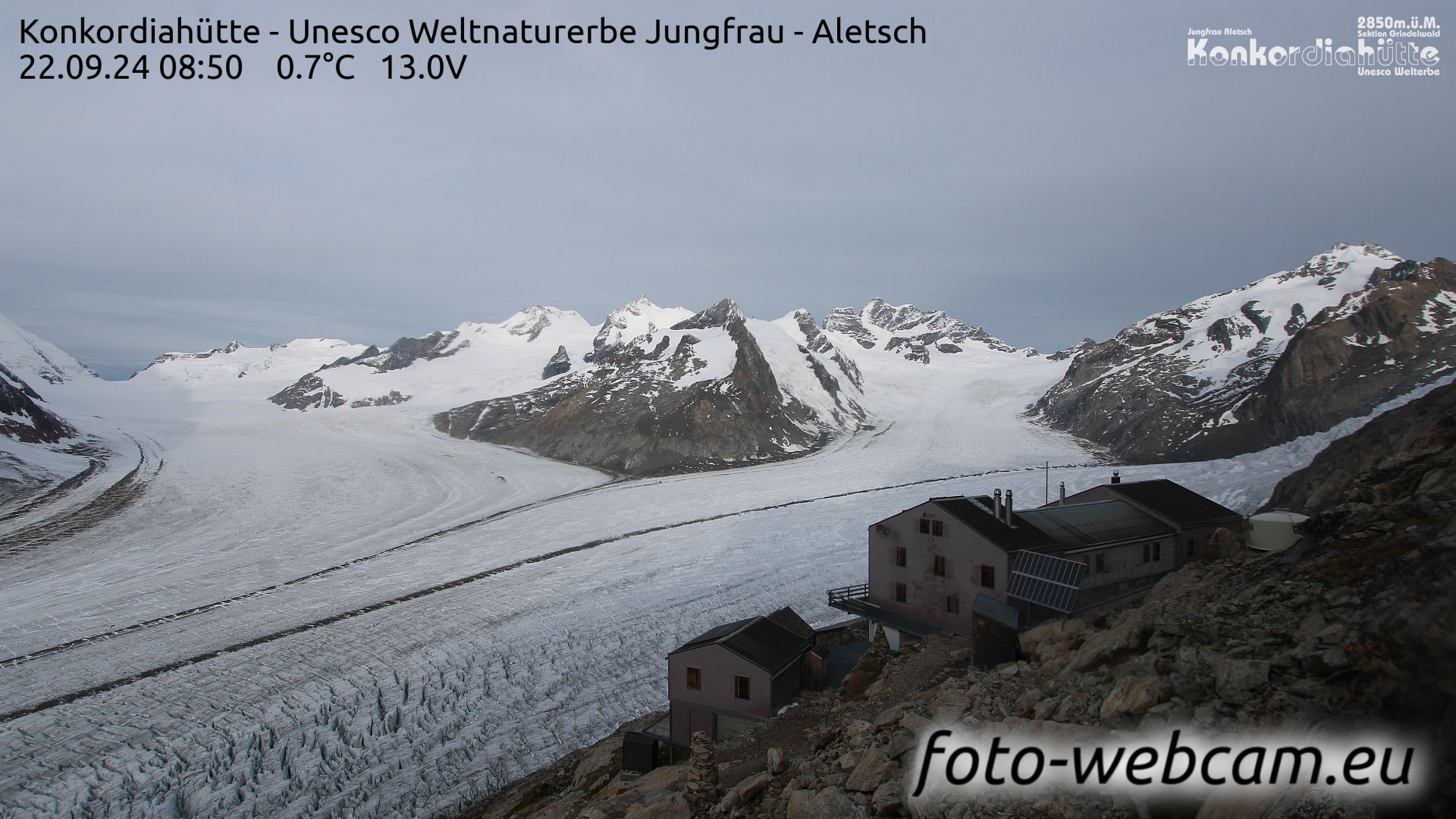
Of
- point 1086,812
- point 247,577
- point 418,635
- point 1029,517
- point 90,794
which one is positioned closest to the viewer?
point 1086,812

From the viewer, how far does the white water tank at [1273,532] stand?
2053cm

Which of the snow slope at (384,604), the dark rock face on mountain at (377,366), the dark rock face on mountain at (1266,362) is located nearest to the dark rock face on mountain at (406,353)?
the dark rock face on mountain at (377,366)

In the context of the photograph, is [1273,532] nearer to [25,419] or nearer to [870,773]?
[870,773]

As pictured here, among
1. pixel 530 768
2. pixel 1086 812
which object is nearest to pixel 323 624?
pixel 530 768

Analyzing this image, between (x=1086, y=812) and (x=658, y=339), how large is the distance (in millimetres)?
109775

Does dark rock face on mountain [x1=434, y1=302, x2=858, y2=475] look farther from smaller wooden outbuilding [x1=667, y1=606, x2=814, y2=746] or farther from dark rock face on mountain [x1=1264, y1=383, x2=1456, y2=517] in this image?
smaller wooden outbuilding [x1=667, y1=606, x2=814, y2=746]

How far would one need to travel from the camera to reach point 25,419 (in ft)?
225

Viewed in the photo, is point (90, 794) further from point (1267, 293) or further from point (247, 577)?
point (1267, 293)

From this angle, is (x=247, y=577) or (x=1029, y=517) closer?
(x=1029, y=517)

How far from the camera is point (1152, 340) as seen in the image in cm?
11256

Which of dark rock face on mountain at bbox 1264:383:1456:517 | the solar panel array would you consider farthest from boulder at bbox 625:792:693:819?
dark rock face on mountain at bbox 1264:383:1456:517

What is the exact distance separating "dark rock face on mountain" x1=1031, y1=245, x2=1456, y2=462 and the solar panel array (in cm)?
5626

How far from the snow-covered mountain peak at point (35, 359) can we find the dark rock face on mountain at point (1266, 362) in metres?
182

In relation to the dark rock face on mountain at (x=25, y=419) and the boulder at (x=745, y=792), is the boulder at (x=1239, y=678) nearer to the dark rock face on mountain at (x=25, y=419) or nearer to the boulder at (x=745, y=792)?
the boulder at (x=745, y=792)
